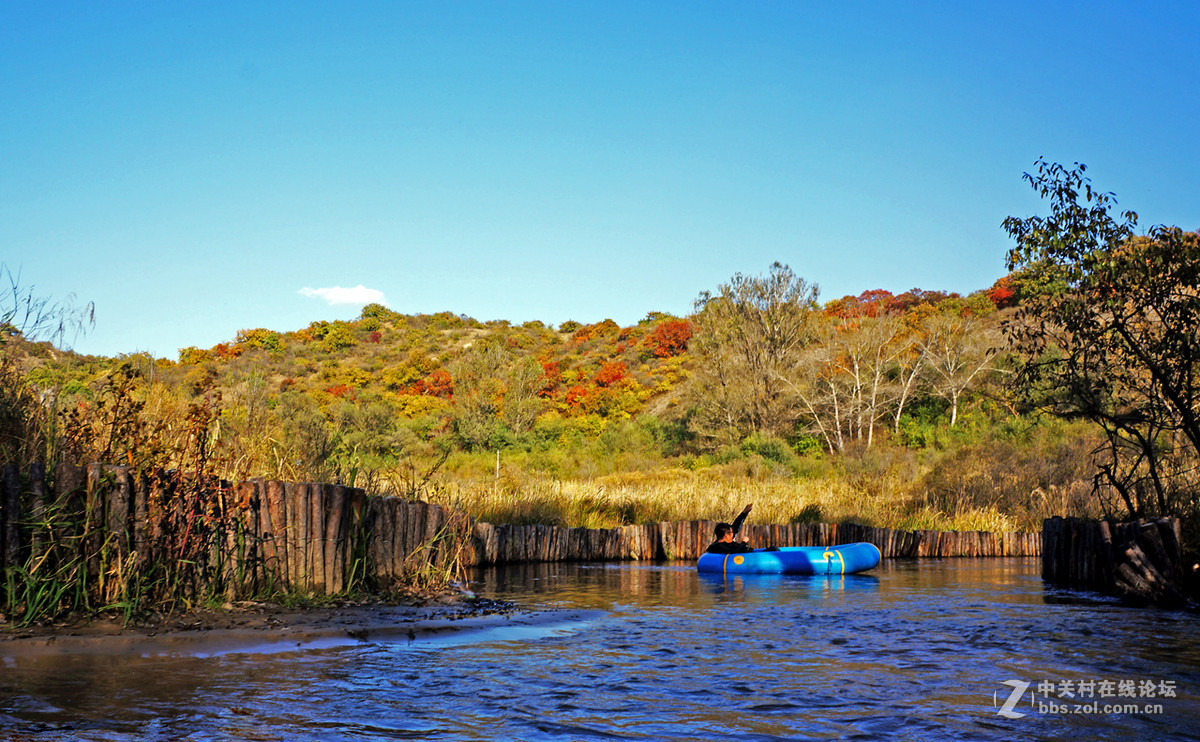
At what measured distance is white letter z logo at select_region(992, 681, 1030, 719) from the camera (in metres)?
5.34

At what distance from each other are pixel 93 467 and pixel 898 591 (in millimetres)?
9957

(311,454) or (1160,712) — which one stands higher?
(311,454)

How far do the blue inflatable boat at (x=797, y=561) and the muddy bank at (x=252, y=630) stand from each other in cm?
692

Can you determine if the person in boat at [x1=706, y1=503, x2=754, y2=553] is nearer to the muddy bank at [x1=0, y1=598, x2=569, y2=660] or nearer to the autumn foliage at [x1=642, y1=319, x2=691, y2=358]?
the muddy bank at [x1=0, y1=598, x2=569, y2=660]

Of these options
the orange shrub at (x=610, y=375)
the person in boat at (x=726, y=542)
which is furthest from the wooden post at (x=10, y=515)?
Answer: the orange shrub at (x=610, y=375)

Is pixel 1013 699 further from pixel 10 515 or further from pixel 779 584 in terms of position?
pixel 779 584

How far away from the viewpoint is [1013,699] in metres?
5.75

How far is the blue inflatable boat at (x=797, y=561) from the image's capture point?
605 inches

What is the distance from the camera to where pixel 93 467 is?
7207 mm

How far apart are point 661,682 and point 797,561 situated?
9880 millimetres

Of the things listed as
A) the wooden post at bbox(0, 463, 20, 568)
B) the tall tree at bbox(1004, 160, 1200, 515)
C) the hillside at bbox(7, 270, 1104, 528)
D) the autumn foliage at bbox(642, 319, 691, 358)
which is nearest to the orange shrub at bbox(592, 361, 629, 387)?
the hillside at bbox(7, 270, 1104, 528)

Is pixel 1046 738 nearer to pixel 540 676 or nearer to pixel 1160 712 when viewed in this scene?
pixel 1160 712

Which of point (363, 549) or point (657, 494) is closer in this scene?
point (363, 549)

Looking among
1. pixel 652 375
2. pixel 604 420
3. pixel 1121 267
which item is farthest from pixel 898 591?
pixel 652 375
